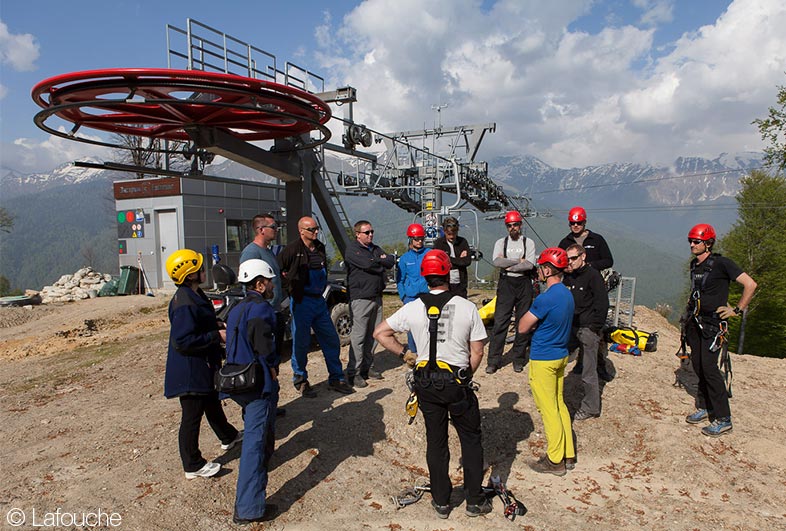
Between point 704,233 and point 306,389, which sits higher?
point 704,233

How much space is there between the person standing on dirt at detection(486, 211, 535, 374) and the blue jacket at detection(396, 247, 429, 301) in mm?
1057

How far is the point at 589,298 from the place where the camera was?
5160 mm

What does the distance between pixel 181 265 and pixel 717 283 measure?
4992 mm

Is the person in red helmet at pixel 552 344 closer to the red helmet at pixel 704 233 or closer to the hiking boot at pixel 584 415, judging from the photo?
the hiking boot at pixel 584 415

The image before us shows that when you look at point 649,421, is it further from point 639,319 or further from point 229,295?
point 639,319

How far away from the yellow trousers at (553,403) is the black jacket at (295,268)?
8.82ft

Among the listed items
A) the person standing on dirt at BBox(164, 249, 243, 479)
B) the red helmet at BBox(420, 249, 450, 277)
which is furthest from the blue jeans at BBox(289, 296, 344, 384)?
the red helmet at BBox(420, 249, 450, 277)

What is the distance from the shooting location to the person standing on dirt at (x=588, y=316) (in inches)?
201

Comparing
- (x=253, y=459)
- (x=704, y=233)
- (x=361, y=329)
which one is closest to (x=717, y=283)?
(x=704, y=233)

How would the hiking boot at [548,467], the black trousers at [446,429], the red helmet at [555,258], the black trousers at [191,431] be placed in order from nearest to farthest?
the black trousers at [446,429]
the black trousers at [191,431]
the red helmet at [555,258]
the hiking boot at [548,467]

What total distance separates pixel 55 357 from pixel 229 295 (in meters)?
4.63

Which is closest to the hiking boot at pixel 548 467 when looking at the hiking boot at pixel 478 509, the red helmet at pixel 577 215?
the hiking boot at pixel 478 509

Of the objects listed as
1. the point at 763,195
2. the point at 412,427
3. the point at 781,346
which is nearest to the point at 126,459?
the point at 412,427

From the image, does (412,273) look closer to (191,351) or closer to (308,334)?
(308,334)
